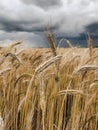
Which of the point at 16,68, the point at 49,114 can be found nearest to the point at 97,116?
the point at 49,114

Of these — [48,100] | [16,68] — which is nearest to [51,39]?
[48,100]

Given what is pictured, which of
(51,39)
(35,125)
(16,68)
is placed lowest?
(35,125)

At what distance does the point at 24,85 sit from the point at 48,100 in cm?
42

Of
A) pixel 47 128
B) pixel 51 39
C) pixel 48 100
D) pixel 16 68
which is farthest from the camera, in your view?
pixel 16 68

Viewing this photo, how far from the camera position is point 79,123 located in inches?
58.7

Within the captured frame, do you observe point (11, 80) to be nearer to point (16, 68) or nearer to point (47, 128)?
point (16, 68)

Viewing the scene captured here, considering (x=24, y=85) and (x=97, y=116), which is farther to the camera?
(x=24, y=85)

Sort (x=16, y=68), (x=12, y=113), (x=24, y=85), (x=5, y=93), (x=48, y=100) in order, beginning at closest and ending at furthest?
(x=48, y=100) < (x=12, y=113) < (x=5, y=93) < (x=24, y=85) < (x=16, y=68)

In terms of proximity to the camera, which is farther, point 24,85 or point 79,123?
point 24,85

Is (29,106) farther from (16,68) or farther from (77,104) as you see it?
(16,68)

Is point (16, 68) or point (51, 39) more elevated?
point (51, 39)

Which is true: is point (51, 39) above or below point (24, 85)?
above

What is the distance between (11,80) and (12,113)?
0.30m

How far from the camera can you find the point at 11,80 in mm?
1989
